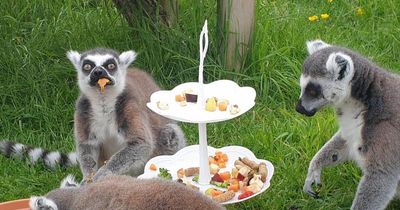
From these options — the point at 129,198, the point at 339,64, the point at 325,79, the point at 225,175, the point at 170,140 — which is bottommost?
the point at 170,140

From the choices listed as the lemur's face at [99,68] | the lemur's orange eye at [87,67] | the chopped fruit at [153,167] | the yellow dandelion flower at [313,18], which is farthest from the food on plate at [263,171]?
the yellow dandelion flower at [313,18]

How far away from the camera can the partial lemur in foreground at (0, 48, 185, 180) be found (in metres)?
5.24

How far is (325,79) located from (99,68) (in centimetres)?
155

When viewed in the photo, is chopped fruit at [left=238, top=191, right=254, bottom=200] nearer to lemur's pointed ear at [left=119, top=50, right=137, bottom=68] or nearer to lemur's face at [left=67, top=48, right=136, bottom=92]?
lemur's face at [left=67, top=48, right=136, bottom=92]

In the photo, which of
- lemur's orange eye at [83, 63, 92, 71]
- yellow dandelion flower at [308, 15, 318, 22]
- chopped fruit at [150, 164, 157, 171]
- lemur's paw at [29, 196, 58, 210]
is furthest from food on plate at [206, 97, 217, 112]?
yellow dandelion flower at [308, 15, 318, 22]

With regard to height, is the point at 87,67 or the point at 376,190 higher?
the point at 87,67

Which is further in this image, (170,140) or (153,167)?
(170,140)

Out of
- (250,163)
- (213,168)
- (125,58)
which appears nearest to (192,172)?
(213,168)

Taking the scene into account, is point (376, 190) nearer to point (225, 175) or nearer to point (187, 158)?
point (225, 175)

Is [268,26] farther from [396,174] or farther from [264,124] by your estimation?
[396,174]

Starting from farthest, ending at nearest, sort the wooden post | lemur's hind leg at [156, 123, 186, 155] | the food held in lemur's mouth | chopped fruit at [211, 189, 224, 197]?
the wooden post → lemur's hind leg at [156, 123, 186, 155] → the food held in lemur's mouth → chopped fruit at [211, 189, 224, 197]

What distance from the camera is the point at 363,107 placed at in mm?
4656

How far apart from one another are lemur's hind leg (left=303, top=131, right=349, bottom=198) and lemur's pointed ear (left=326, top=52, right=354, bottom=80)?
2.00 ft

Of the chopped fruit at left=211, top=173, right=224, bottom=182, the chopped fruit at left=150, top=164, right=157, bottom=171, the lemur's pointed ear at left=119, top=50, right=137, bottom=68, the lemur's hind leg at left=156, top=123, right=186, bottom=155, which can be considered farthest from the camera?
the lemur's hind leg at left=156, top=123, right=186, bottom=155
